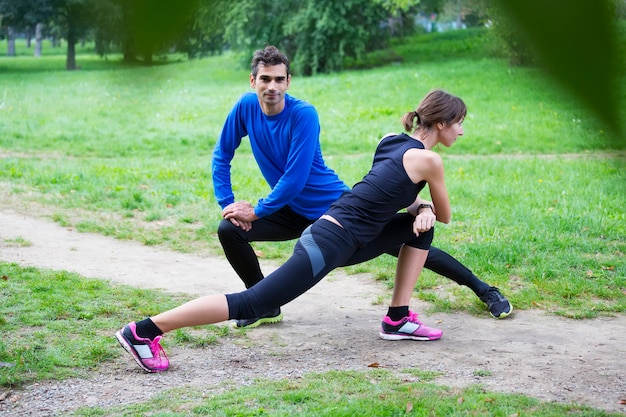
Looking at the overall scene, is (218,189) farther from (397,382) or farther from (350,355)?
(397,382)

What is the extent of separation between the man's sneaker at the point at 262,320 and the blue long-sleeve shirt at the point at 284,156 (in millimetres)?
600

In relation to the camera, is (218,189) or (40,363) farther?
(218,189)

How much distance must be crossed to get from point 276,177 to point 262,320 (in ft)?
2.63

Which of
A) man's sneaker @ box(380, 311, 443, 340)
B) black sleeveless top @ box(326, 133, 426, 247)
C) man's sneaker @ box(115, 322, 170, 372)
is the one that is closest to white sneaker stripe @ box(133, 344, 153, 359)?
man's sneaker @ box(115, 322, 170, 372)

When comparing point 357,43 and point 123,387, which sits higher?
point 357,43

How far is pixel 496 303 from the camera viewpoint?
4535 millimetres

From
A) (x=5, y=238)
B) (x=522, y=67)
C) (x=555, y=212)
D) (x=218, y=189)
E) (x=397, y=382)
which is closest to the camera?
(x=522, y=67)

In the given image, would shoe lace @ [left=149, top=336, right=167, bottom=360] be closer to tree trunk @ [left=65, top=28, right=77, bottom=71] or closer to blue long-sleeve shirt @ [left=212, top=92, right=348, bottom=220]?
blue long-sleeve shirt @ [left=212, top=92, right=348, bottom=220]

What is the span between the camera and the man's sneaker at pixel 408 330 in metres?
4.11

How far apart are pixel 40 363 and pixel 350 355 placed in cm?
147

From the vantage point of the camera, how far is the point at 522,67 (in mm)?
489

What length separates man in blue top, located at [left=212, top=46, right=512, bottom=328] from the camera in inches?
158

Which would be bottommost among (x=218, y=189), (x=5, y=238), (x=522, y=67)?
(x=5, y=238)

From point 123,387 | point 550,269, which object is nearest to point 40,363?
point 123,387
